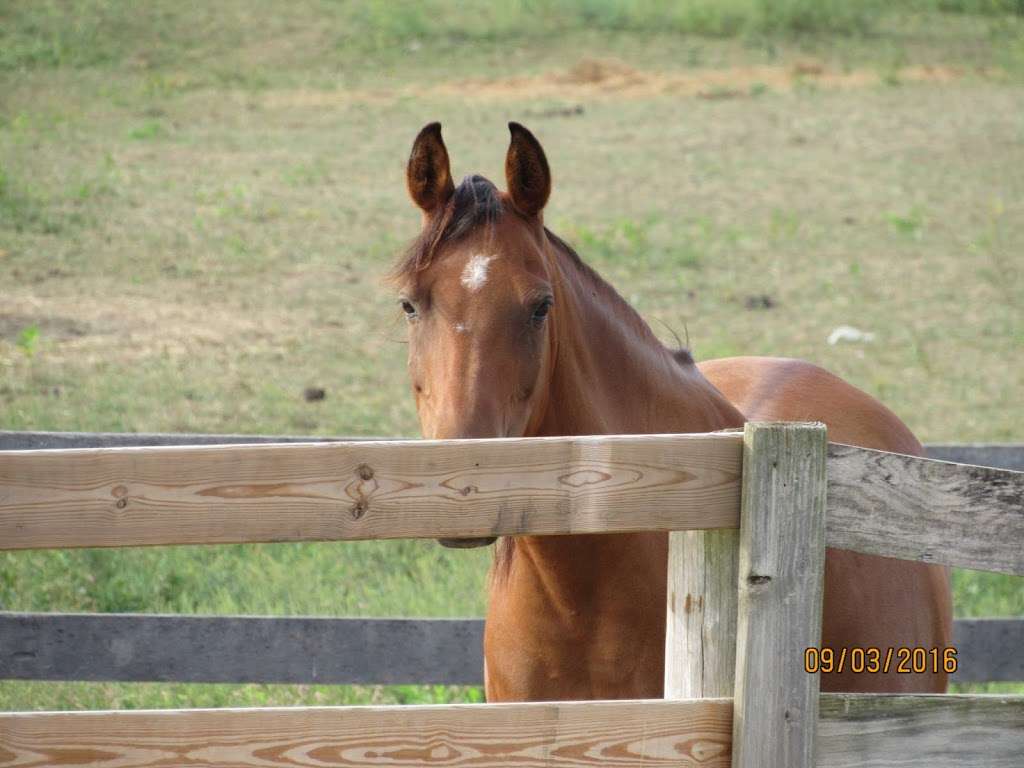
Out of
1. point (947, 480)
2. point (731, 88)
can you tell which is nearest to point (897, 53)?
point (731, 88)

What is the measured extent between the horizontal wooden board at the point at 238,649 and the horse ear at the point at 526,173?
6.55 ft

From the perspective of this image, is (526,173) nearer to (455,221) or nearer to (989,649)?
(455,221)

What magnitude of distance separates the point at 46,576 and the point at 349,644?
1.87m

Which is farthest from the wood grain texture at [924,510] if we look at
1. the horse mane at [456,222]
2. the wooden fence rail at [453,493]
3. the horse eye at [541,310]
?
the horse mane at [456,222]

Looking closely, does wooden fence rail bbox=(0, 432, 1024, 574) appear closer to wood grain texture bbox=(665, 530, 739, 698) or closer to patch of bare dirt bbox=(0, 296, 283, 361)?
wood grain texture bbox=(665, 530, 739, 698)

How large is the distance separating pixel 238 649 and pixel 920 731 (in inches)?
109

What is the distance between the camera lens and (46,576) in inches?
221

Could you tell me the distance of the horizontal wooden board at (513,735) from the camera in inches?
76.5

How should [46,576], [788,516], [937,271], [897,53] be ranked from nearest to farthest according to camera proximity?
[788,516], [46,576], [937,271], [897,53]

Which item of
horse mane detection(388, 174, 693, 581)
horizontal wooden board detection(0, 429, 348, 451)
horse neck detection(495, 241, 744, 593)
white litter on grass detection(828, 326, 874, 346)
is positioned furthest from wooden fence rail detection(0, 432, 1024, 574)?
white litter on grass detection(828, 326, 874, 346)

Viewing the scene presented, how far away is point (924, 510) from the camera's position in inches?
90.8

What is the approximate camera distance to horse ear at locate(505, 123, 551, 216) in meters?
3.01

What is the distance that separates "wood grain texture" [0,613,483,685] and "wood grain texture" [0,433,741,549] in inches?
98.2

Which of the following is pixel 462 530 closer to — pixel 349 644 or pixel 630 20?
pixel 349 644
